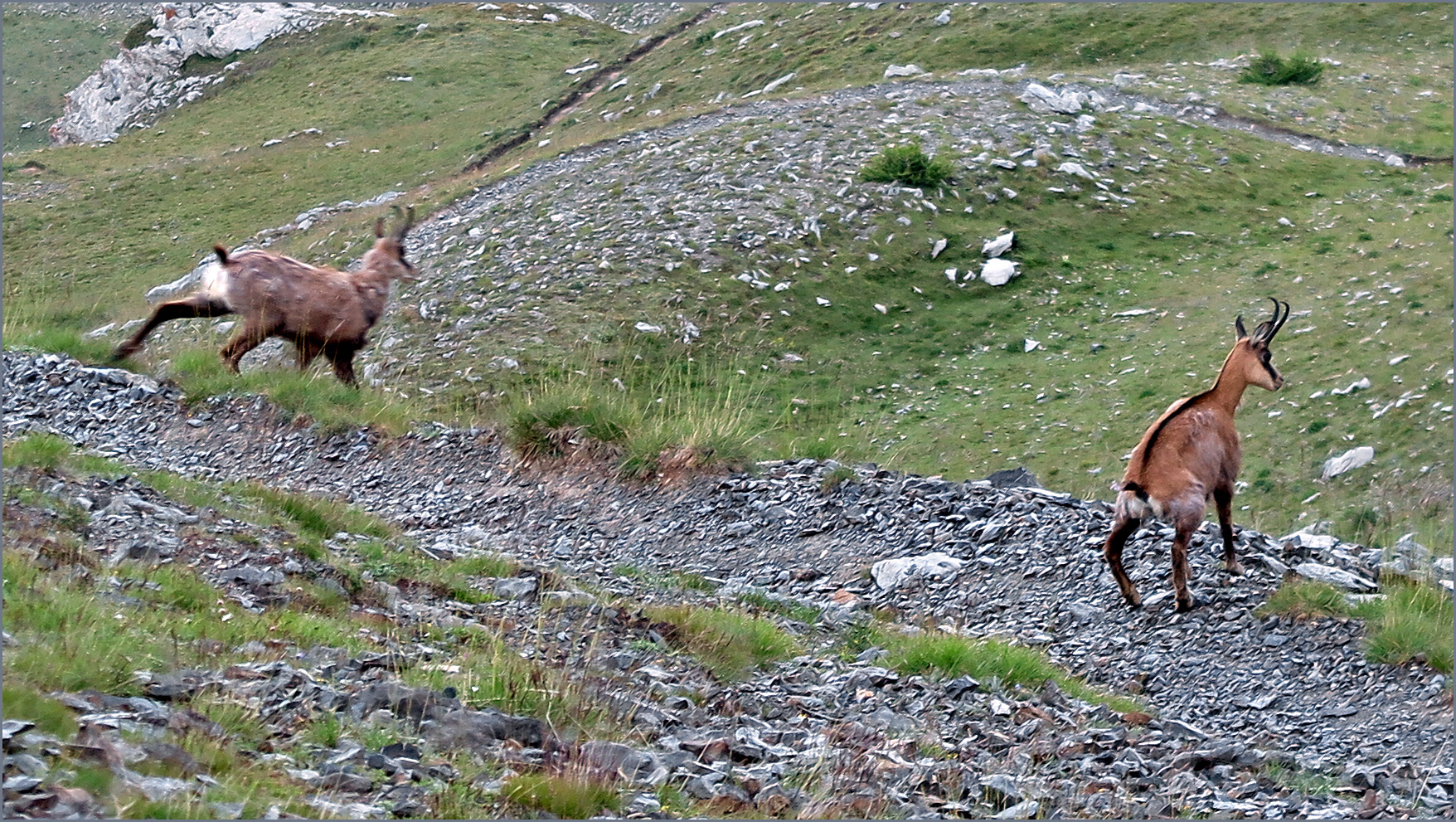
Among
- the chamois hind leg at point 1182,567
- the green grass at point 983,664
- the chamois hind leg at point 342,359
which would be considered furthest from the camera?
the chamois hind leg at point 342,359

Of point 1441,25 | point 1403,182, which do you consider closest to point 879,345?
point 1403,182

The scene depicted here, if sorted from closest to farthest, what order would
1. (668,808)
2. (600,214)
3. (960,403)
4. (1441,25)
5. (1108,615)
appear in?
(668,808) → (1108,615) → (960,403) → (600,214) → (1441,25)

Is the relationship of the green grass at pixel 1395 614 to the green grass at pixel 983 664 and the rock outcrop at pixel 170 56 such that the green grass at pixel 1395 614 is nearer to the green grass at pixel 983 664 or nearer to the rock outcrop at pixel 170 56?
the green grass at pixel 983 664

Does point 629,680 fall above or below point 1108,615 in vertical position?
above

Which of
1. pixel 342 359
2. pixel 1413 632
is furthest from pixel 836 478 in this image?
pixel 342 359

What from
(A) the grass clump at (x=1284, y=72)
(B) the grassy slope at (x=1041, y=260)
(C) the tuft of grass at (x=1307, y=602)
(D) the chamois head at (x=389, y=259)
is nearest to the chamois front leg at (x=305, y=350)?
(D) the chamois head at (x=389, y=259)

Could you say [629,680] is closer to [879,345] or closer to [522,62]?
[879,345]

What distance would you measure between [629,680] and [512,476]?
16.4 feet

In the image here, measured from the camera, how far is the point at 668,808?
14.4 ft

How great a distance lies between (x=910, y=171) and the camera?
22.0 meters

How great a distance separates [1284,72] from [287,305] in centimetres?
2557

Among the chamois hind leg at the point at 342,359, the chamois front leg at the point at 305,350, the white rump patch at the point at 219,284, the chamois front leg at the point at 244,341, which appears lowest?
the chamois hind leg at the point at 342,359

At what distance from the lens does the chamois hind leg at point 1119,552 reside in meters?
8.20

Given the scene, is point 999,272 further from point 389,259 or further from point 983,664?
point 983,664
